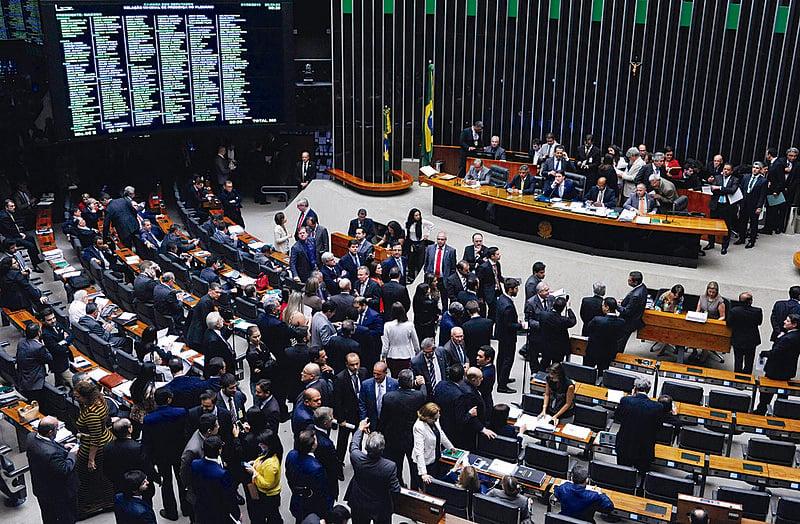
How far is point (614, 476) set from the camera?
25.6 feet

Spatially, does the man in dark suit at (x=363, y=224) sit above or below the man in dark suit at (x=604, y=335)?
above

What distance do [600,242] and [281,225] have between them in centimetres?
510

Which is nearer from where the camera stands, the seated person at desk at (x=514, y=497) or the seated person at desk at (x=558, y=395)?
the seated person at desk at (x=514, y=497)

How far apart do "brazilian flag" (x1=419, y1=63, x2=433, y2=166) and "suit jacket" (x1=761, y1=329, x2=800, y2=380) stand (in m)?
9.48

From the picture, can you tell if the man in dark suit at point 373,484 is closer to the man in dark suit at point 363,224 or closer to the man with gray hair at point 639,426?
the man with gray hair at point 639,426

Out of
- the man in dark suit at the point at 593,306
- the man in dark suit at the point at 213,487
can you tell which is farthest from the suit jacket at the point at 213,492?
the man in dark suit at the point at 593,306

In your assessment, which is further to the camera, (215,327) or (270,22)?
(270,22)

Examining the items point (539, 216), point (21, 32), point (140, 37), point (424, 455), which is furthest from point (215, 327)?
point (21, 32)

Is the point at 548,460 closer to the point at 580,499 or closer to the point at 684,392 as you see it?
the point at 580,499

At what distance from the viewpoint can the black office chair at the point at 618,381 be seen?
955cm

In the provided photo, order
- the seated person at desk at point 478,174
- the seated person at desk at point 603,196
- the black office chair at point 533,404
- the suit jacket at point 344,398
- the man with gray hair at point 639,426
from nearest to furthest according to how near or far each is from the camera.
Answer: the man with gray hair at point 639,426, the suit jacket at point 344,398, the black office chair at point 533,404, the seated person at desk at point 603,196, the seated person at desk at point 478,174

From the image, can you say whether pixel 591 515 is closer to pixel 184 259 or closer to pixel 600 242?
pixel 600 242

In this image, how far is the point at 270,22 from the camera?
17.0 m

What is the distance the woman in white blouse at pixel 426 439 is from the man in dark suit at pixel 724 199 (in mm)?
7975
